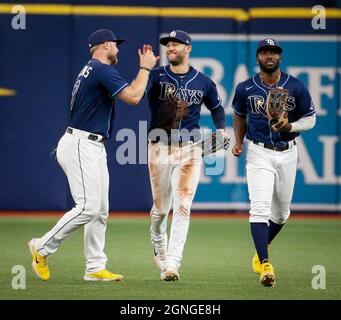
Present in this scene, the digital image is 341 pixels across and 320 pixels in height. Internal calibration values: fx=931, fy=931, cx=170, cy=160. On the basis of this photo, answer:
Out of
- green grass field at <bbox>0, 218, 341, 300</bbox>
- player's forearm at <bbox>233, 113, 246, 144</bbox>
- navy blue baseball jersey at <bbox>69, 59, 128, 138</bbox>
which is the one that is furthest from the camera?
player's forearm at <bbox>233, 113, 246, 144</bbox>

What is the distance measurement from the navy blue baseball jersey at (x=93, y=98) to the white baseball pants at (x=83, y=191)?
0.33ft

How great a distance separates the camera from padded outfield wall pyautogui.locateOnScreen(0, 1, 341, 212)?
13.9 metres

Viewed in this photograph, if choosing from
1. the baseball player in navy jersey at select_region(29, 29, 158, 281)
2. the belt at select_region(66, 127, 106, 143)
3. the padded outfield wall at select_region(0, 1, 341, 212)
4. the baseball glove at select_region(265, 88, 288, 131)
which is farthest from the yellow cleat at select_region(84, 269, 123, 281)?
the padded outfield wall at select_region(0, 1, 341, 212)

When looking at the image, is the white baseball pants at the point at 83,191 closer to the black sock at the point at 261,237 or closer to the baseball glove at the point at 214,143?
the baseball glove at the point at 214,143

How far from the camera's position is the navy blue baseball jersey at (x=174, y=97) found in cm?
844

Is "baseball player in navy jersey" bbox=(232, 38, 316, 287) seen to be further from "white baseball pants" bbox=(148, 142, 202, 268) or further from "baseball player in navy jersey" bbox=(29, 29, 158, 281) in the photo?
"baseball player in navy jersey" bbox=(29, 29, 158, 281)

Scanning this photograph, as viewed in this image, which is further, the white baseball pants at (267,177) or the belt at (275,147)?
the belt at (275,147)

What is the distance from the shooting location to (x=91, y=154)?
782 cm

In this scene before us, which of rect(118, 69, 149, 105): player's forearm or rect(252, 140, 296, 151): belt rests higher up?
rect(118, 69, 149, 105): player's forearm

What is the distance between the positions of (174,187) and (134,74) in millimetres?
5927

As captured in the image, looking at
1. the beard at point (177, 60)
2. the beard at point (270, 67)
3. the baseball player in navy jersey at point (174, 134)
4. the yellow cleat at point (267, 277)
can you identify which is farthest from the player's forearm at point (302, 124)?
the yellow cleat at point (267, 277)

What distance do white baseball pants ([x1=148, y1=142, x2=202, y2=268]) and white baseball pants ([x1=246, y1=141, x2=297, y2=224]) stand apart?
510mm

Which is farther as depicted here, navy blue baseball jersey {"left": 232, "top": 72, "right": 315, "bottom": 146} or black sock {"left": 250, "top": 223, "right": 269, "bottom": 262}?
navy blue baseball jersey {"left": 232, "top": 72, "right": 315, "bottom": 146}

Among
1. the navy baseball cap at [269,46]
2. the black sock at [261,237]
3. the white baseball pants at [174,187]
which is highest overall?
the navy baseball cap at [269,46]
